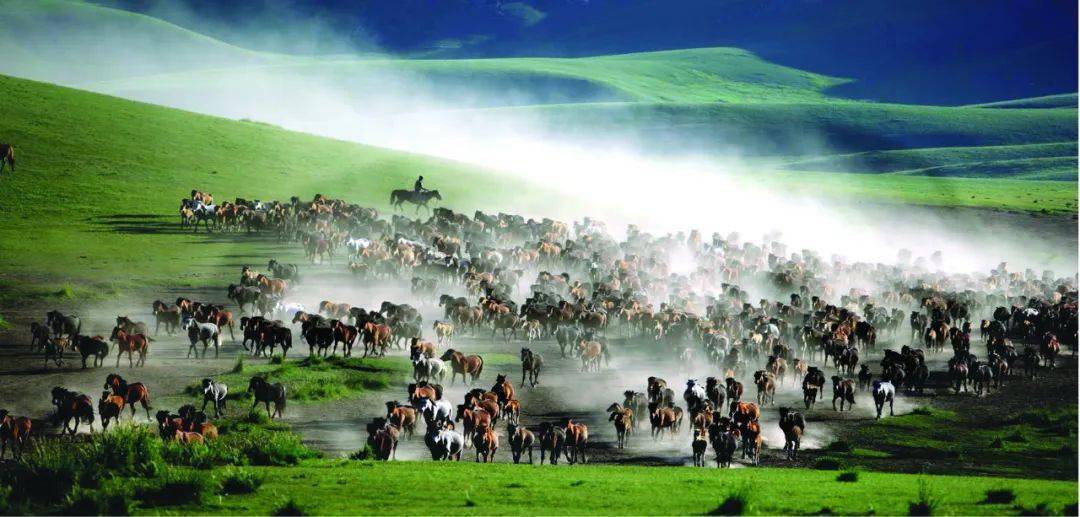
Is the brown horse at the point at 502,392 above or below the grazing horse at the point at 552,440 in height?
above

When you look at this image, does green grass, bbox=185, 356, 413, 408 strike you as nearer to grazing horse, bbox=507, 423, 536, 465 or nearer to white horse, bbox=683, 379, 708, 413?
grazing horse, bbox=507, 423, 536, 465

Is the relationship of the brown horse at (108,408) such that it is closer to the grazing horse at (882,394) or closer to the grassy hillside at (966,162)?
the grazing horse at (882,394)

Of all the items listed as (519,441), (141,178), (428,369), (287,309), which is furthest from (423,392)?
(141,178)

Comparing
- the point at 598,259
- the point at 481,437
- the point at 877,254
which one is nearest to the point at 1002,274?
the point at 877,254

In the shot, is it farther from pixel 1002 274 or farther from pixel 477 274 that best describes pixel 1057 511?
pixel 1002 274

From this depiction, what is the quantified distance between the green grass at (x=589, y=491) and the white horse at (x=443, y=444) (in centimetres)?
115

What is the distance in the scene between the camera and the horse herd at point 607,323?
2691 centimetres

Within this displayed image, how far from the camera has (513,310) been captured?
3997 cm

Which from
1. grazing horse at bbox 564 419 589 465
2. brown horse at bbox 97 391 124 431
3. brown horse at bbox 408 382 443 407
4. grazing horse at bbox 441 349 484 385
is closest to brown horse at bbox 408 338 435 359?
grazing horse at bbox 441 349 484 385

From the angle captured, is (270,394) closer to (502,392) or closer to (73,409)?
(73,409)

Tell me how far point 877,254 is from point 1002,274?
1799 centimetres

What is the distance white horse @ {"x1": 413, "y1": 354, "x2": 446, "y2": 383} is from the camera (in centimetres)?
3053

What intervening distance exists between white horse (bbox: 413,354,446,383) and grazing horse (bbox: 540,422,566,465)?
23.1 ft

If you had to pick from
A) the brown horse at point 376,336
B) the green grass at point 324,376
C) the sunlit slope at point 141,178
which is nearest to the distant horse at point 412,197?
the sunlit slope at point 141,178
